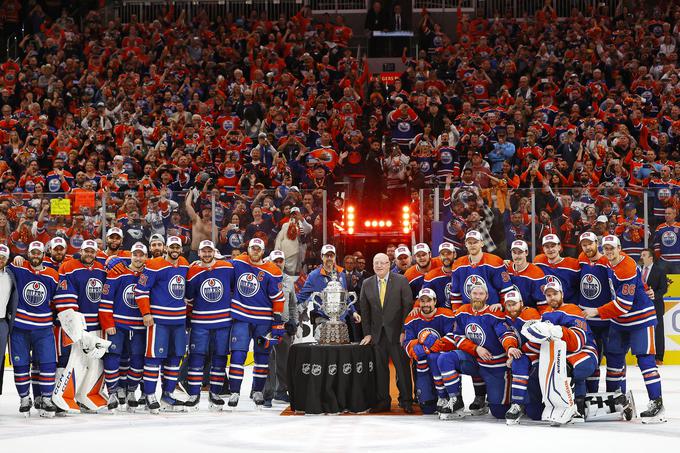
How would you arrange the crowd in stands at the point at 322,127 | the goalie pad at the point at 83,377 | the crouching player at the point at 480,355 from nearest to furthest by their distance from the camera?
the crouching player at the point at 480,355 < the goalie pad at the point at 83,377 < the crowd in stands at the point at 322,127

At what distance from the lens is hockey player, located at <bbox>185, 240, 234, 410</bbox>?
11922 millimetres

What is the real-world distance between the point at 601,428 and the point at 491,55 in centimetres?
1313

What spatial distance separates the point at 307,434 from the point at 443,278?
2.51 m

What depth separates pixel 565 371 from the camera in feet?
34.3

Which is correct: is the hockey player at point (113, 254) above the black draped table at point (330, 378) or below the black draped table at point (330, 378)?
above

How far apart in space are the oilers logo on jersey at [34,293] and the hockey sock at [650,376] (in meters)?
5.62

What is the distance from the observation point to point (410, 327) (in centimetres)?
1177

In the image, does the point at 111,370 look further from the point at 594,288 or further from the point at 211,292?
the point at 594,288

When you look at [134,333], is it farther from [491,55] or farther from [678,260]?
[491,55]

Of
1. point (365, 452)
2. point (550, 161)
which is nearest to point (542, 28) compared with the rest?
point (550, 161)

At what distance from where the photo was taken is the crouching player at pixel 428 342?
11.4 metres

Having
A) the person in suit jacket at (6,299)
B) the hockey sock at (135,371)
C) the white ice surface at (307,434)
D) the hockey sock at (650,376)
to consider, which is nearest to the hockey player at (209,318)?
the white ice surface at (307,434)

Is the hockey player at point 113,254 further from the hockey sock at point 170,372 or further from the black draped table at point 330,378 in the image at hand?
the black draped table at point 330,378

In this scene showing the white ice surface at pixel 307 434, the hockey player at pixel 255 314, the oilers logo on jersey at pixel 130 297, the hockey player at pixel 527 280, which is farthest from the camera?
the hockey player at pixel 255 314
